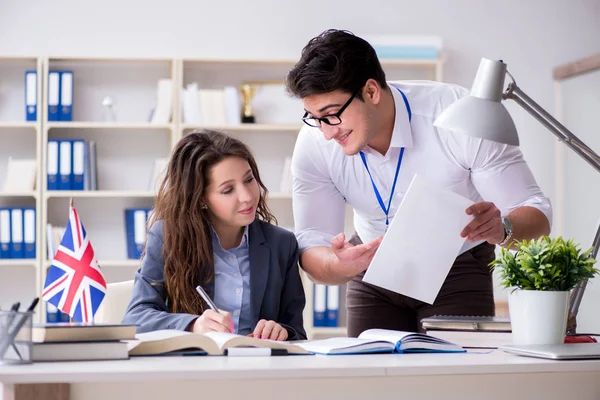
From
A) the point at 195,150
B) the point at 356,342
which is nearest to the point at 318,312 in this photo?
the point at 195,150

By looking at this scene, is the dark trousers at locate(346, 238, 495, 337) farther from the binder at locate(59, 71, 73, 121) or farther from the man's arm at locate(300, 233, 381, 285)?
the binder at locate(59, 71, 73, 121)

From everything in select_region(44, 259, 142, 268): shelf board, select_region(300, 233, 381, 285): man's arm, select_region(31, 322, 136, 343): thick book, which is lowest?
select_region(44, 259, 142, 268): shelf board

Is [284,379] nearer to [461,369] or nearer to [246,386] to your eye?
[246,386]

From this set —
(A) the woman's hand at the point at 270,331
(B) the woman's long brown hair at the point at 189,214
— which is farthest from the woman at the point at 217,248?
(A) the woman's hand at the point at 270,331

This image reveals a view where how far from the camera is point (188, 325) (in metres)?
1.71

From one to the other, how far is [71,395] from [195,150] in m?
0.97

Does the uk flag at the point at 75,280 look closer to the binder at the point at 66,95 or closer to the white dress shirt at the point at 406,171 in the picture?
the white dress shirt at the point at 406,171

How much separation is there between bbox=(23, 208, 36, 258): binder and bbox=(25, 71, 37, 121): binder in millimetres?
507

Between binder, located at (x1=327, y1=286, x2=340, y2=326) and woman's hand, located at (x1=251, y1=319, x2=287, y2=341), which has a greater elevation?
woman's hand, located at (x1=251, y1=319, x2=287, y2=341)

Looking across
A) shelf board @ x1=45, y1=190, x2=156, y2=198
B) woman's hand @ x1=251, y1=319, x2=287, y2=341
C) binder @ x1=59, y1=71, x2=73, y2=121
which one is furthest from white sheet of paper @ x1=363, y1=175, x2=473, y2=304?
binder @ x1=59, y1=71, x2=73, y2=121

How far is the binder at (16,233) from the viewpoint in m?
4.28

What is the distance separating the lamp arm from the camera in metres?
1.63

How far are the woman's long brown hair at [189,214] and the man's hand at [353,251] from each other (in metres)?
0.32

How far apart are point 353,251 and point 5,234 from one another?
9.73 feet
